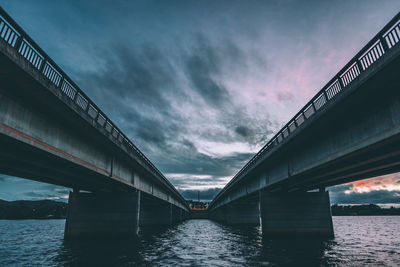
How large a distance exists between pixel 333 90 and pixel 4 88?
16.1 metres

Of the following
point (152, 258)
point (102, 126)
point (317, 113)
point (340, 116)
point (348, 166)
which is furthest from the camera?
point (348, 166)

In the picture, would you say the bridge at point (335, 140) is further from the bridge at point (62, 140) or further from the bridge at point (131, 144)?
the bridge at point (62, 140)

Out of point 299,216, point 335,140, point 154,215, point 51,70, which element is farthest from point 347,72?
point 154,215

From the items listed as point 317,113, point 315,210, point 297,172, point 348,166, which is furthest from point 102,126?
point 315,210

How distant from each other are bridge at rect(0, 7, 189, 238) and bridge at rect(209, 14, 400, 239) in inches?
548

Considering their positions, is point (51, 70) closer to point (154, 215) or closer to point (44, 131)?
point (44, 131)

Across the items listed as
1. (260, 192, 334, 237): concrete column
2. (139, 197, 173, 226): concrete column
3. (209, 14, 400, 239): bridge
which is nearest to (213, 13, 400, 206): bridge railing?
(209, 14, 400, 239): bridge

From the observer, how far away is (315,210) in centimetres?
3128

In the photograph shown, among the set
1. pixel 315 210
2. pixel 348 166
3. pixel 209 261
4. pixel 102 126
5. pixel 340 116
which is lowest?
pixel 209 261

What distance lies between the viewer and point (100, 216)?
30109 mm

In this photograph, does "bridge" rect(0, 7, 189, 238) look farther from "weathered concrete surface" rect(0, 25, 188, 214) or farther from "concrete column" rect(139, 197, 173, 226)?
"concrete column" rect(139, 197, 173, 226)

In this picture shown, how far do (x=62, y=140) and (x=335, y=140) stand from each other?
16.4m

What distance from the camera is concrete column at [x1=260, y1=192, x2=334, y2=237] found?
31047 millimetres

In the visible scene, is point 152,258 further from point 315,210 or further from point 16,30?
point 315,210
